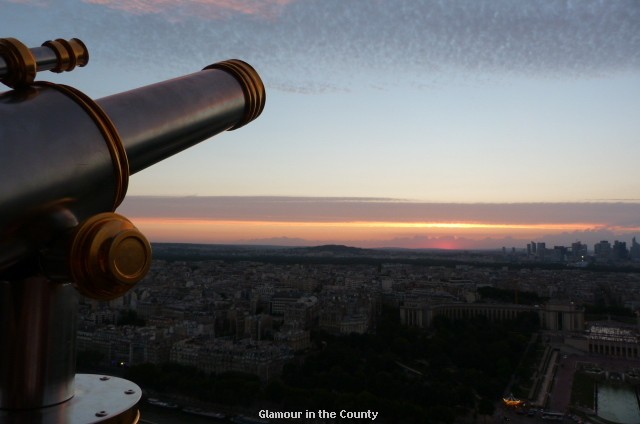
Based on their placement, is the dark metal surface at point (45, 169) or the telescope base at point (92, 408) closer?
the dark metal surface at point (45, 169)

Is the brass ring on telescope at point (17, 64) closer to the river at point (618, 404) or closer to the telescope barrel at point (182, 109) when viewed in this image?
the telescope barrel at point (182, 109)

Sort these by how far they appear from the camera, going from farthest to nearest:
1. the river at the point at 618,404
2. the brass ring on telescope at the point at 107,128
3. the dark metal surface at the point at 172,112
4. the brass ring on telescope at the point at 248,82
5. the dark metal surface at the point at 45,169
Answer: the river at the point at 618,404 < the brass ring on telescope at the point at 248,82 < the dark metal surface at the point at 172,112 < the brass ring on telescope at the point at 107,128 < the dark metal surface at the point at 45,169

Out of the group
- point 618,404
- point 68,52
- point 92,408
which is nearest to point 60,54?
point 68,52

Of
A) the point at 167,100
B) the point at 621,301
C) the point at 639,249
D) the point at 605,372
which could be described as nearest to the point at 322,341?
the point at 605,372

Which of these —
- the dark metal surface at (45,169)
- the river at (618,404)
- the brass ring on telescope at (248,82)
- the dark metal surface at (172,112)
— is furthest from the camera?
the river at (618,404)

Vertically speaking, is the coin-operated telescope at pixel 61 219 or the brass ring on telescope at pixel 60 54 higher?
the brass ring on telescope at pixel 60 54

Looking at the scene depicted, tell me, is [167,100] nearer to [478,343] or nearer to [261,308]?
[478,343]

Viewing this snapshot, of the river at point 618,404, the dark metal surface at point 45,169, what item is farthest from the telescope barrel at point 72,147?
the river at point 618,404

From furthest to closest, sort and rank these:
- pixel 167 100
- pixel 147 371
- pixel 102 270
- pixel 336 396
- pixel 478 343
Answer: pixel 478 343 < pixel 147 371 < pixel 336 396 < pixel 167 100 < pixel 102 270
